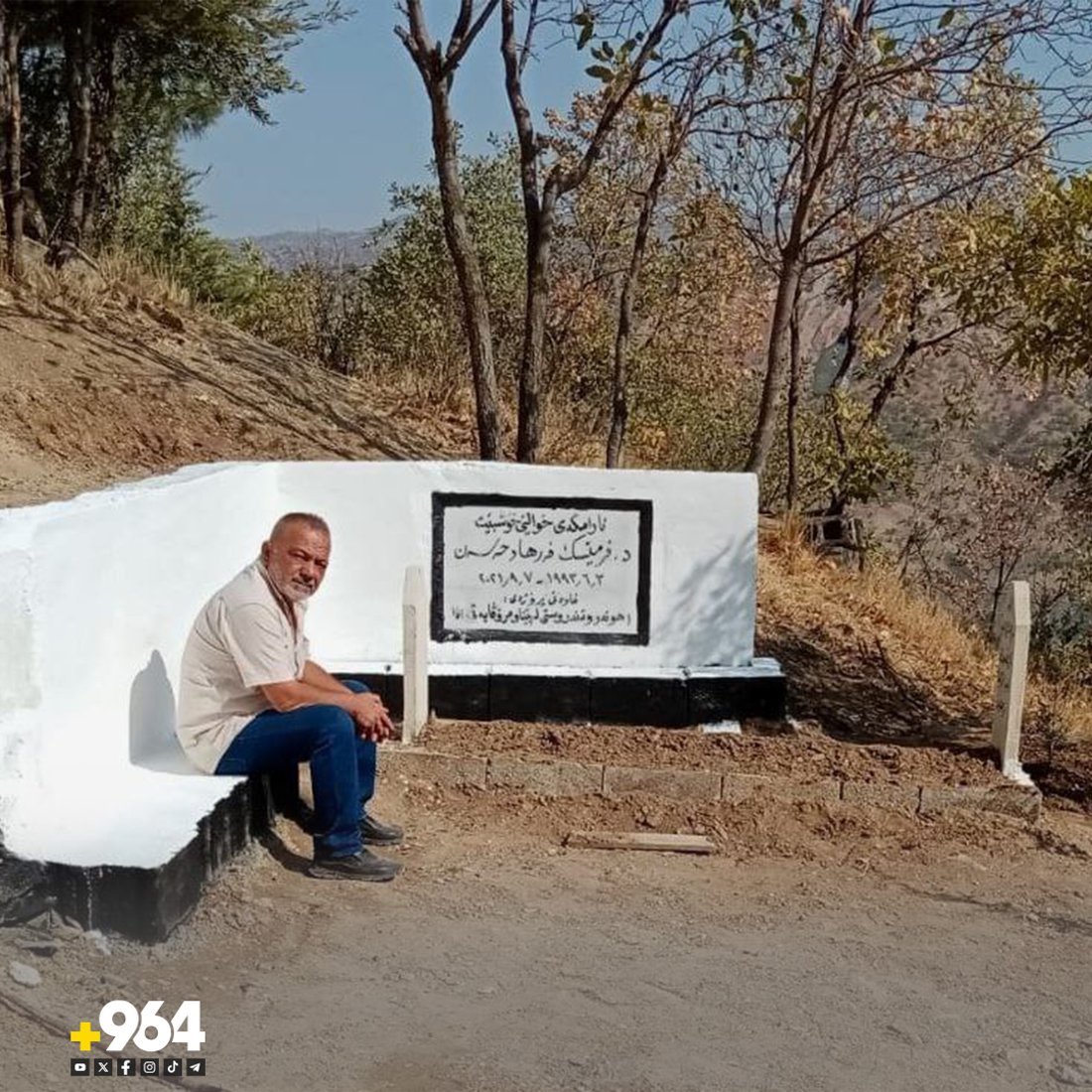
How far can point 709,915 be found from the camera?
15.9 ft

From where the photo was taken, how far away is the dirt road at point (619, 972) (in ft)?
11.6

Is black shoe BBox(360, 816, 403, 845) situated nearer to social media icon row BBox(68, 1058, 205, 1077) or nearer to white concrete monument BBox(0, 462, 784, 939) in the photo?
white concrete monument BBox(0, 462, 784, 939)

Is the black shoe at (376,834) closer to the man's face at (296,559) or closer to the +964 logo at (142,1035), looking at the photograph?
the man's face at (296,559)

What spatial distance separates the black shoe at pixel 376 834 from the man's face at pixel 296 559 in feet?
3.14

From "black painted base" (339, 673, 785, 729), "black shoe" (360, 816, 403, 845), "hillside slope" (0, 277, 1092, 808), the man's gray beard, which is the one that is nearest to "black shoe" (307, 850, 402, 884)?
"black shoe" (360, 816, 403, 845)

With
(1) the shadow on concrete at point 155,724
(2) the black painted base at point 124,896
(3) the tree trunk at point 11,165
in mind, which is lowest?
(2) the black painted base at point 124,896

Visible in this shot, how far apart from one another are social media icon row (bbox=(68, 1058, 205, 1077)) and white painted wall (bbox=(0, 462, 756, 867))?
677 millimetres

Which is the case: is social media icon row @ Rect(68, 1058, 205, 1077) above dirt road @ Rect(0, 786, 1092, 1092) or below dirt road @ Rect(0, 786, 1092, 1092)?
above

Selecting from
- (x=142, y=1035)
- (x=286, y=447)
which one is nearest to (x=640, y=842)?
(x=142, y=1035)

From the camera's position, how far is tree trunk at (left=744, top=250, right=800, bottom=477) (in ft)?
30.5

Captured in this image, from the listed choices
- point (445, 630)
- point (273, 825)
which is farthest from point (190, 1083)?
point (445, 630)

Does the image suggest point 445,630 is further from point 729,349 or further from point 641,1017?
point 729,349

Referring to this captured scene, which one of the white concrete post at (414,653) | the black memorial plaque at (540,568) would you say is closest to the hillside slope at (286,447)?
the black memorial plaque at (540,568)

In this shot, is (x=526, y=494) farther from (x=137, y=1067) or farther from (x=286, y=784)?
(x=137, y=1067)
